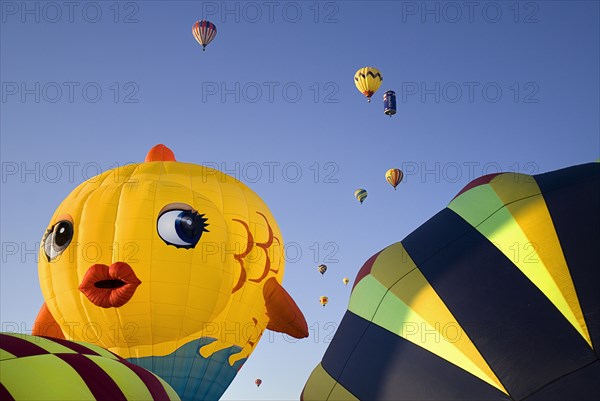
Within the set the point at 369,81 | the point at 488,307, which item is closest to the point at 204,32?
the point at 369,81

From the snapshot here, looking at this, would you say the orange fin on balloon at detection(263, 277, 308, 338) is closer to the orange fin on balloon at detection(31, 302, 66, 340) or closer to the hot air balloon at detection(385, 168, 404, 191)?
the orange fin on balloon at detection(31, 302, 66, 340)

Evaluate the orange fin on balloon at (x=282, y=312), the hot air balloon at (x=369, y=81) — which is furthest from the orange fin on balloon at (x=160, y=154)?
the hot air balloon at (x=369, y=81)

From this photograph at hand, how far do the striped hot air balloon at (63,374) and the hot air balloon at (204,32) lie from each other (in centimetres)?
1136

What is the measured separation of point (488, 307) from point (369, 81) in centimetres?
1418

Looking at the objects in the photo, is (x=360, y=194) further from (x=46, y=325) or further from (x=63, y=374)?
(x=63, y=374)

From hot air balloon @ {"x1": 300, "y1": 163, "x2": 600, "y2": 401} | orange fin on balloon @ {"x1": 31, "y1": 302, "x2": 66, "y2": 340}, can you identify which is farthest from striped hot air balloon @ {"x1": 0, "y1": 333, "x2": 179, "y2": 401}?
orange fin on balloon @ {"x1": 31, "y1": 302, "x2": 66, "y2": 340}

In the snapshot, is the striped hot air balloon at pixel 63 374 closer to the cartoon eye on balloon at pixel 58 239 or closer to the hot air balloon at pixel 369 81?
the cartoon eye on balloon at pixel 58 239

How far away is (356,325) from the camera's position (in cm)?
601

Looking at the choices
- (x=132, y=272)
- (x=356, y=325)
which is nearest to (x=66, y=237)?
(x=132, y=272)

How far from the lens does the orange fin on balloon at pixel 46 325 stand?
12438 millimetres

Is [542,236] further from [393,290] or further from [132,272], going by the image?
[132,272]

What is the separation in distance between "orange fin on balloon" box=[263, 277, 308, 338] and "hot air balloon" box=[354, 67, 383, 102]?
24.2 feet

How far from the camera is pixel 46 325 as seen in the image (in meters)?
12.6

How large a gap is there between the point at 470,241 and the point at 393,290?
671 millimetres
